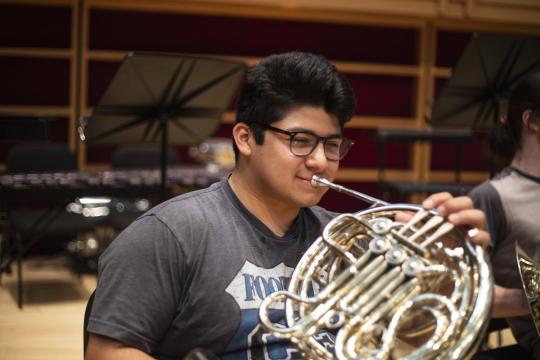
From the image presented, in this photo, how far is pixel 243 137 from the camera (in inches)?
62.7

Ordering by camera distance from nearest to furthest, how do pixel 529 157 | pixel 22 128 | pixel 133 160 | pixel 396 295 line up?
pixel 396 295
pixel 529 157
pixel 22 128
pixel 133 160

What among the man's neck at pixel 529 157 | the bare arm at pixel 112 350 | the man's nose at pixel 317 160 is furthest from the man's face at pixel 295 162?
the man's neck at pixel 529 157

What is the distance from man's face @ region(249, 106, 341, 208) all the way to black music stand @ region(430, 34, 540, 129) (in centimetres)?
178

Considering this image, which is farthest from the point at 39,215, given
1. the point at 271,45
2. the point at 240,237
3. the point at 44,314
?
the point at 240,237

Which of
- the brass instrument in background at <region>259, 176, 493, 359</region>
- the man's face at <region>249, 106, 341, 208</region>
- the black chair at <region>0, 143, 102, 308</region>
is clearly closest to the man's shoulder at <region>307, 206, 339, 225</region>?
the man's face at <region>249, 106, 341, 208</region>

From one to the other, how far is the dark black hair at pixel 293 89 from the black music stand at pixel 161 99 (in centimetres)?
138

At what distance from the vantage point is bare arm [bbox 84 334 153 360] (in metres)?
1.34

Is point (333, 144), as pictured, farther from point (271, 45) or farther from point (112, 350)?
point (271, 45)

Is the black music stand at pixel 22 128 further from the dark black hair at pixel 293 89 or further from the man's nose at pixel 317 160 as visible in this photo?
the man's nose at pixel 317 160

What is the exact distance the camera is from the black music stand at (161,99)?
296 cm

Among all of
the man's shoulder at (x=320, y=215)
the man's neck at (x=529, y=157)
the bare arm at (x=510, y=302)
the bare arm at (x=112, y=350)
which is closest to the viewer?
the bare arm at (x=112, y=350)

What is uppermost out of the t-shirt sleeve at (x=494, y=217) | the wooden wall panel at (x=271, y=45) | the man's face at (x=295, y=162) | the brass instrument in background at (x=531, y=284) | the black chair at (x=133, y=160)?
the wooden wall panel at (x=271, y=45)

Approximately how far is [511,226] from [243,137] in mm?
894

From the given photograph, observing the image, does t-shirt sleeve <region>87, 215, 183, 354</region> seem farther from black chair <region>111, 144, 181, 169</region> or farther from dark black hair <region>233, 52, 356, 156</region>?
black chair <region>111, 144, 181, 169</region>
